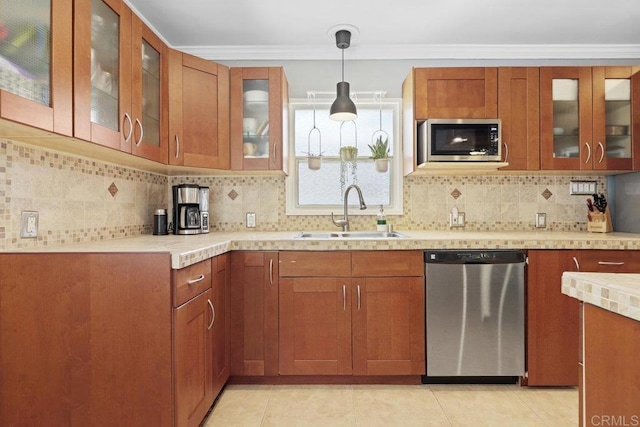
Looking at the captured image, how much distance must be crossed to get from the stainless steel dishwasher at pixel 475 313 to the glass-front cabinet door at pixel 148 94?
1736 millimetres

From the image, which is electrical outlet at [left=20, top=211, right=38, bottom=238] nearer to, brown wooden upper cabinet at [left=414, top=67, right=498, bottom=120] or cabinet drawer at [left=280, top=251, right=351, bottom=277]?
cabinet drawer at [left=280, top=251, right=351, bottom=277]

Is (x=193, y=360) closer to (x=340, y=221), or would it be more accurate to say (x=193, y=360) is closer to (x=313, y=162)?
(x=340, y=221)

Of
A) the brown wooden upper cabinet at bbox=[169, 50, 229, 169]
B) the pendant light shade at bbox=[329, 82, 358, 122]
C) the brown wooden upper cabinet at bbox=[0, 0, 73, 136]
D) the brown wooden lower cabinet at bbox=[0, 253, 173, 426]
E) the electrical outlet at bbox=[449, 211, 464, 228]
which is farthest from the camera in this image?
the electrical outlet at bbox=[449, 211, 464, 228]

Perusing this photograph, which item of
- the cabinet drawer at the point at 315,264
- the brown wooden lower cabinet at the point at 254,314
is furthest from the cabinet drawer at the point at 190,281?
the cabinet drawer at the point at 315,264

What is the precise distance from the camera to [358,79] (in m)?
2.96

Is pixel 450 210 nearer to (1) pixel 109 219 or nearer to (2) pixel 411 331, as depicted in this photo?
(2) pixel 411 331

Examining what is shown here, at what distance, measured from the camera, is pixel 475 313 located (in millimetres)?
2180

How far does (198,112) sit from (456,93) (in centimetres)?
177

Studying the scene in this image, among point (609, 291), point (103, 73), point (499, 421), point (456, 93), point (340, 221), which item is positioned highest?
point (456, 93)

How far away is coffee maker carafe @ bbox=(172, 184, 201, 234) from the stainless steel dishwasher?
1.60 meters

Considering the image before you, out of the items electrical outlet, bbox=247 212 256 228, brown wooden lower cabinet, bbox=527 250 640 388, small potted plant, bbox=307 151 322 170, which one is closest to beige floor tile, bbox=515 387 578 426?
brown wooden lower cabinet, bbox=527 250 640 388

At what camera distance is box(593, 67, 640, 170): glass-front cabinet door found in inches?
99.9

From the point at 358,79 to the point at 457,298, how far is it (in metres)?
1.85

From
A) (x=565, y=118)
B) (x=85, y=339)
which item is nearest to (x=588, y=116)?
(x=565, y=118)
